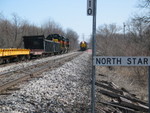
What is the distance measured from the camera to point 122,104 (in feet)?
23.9

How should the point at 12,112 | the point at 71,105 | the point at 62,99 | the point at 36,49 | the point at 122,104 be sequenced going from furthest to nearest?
the point at 36,49
the point at 122,104
the point at 62,99
the point at 71,105
the point at 12,112

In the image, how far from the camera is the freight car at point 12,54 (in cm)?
1886

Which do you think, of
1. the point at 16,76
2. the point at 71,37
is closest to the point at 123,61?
the point at 16,76

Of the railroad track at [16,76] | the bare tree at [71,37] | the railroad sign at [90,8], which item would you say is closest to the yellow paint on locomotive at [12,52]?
the railroad track at [16,76]

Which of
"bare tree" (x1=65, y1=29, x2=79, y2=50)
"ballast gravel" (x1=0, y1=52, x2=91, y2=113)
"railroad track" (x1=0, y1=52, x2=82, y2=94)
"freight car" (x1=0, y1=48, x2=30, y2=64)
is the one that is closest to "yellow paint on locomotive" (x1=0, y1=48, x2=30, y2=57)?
"freight car" (x1=0, y1=48, x2=30, y2=64)

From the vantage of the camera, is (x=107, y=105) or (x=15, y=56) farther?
(x=15, y=56)

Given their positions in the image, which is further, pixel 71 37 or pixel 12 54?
pixel 71 37

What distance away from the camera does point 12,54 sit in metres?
20.7

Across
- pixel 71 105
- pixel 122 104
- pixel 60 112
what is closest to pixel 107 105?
pixel 122 104

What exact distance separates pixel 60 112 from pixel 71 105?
0.67 metres

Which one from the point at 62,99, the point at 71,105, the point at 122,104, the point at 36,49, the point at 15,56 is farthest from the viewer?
the point at 36,49

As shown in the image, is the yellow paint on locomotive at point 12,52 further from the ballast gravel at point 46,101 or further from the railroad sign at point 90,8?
the railroad sign at point 90,8

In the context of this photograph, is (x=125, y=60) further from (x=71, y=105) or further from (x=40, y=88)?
(x=40, y=88)

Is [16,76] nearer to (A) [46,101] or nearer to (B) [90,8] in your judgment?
(A) [46,101]
